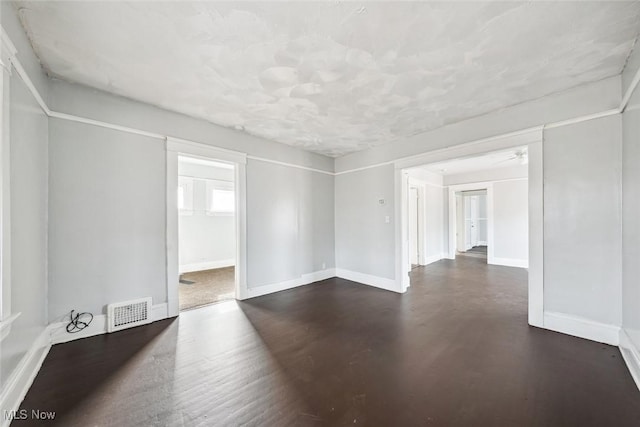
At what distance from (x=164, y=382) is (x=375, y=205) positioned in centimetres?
380

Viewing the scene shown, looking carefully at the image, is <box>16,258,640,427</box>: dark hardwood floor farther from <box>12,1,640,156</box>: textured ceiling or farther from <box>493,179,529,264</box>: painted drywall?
<box>493,179,529,264</box>: painted drywall

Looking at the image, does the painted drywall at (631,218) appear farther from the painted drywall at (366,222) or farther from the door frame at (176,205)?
the door frame at (176,205)

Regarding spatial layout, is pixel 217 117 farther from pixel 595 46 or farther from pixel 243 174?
pixel 595 46

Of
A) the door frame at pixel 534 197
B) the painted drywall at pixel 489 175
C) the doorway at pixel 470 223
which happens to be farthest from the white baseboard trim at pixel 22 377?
the doorway at pixel 470 223

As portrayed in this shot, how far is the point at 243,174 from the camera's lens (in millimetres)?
3865

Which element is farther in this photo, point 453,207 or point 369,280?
point 453,207

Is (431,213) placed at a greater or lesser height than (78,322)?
greater

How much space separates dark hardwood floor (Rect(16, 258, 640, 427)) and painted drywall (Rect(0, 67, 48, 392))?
1.28ft

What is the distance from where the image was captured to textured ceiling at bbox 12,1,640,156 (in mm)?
1643

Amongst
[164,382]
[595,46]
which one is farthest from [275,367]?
[595,46]

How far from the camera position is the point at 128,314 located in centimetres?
280

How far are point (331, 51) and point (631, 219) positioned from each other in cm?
297

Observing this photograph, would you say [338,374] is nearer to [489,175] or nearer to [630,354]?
[630,354]

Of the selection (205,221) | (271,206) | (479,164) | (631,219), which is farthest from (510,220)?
(205,221)
